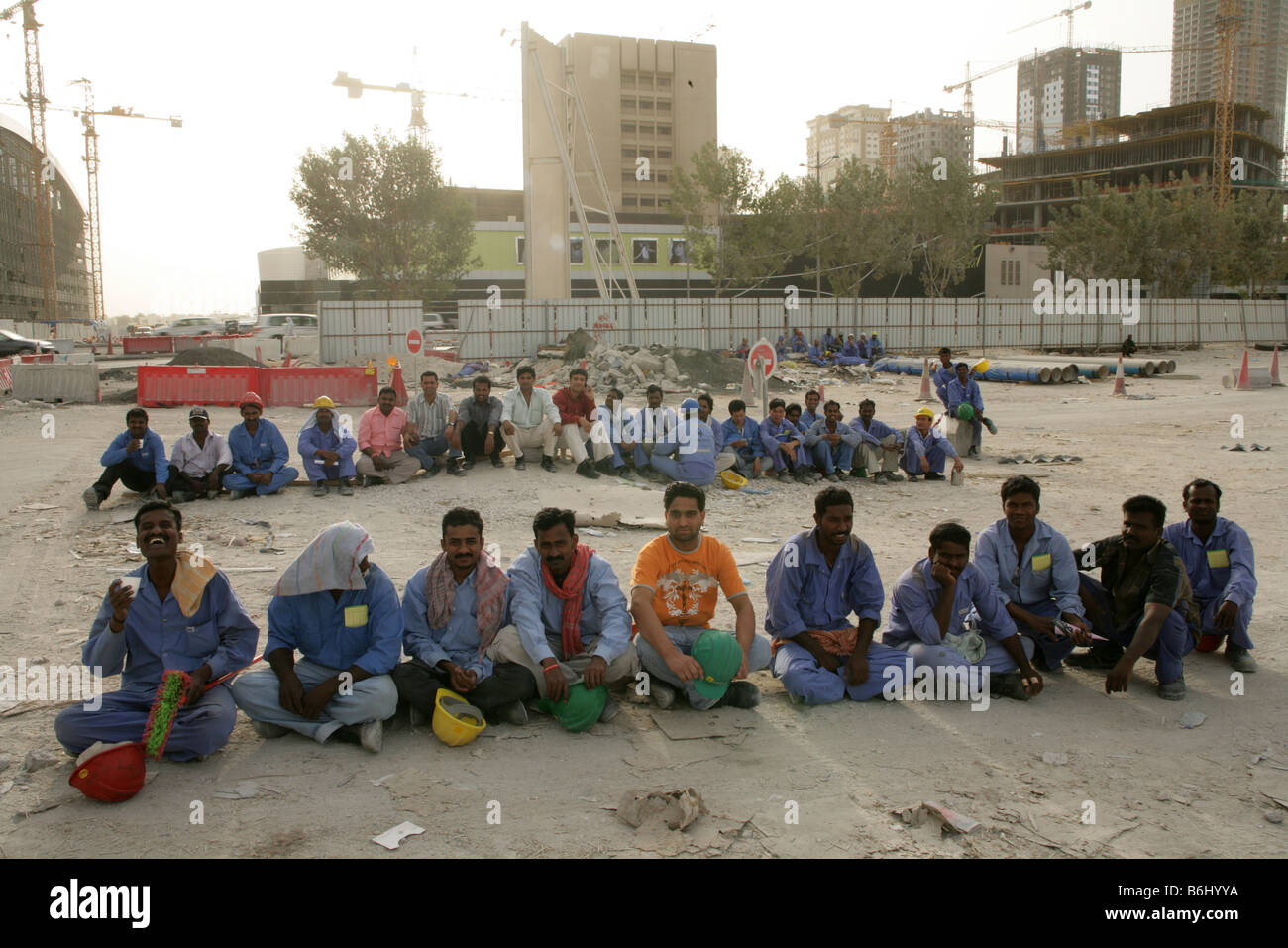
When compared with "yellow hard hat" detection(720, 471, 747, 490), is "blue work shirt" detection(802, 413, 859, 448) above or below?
above

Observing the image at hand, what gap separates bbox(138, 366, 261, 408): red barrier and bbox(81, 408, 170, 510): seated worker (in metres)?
9.14

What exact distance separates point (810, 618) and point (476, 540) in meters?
1.85

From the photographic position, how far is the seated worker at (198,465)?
10000mm

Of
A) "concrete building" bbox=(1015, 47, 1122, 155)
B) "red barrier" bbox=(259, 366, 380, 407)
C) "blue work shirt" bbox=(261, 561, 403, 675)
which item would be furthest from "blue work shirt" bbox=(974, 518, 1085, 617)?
"concrete building" bbox=(1015, 47, 1122, 155)

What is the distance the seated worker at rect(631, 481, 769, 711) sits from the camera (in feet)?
15.8

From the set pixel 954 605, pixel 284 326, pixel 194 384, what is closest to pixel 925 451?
pixel 954 605

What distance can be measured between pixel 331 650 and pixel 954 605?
Result: 3.19m

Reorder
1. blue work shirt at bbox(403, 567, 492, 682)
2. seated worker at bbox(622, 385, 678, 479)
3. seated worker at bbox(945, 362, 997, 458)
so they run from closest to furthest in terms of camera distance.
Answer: blue work shirt at bbox(403, 567, 492, 682)
seated worker at bbox(622, 385, 678, 479)
seated worker at bbox(945, 362, 997, 458)

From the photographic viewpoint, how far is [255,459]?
33.4 ft

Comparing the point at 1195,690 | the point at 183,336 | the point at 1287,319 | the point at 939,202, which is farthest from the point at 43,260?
the point at 1195,690

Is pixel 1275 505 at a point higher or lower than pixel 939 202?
lower

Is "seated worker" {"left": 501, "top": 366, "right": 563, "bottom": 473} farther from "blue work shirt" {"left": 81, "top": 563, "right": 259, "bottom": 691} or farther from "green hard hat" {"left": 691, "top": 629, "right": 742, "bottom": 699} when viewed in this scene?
"blue work shirt" {"left": 81, "top": 563, "right": 259, "bottom": 691}
